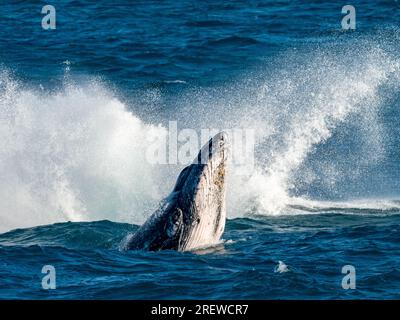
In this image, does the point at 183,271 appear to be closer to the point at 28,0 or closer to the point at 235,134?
the point at 235,134

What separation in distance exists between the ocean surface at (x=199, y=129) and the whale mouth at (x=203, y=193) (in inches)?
19.1

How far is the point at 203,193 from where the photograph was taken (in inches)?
682

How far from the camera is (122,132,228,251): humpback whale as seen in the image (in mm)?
17266

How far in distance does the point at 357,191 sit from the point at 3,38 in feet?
77.9

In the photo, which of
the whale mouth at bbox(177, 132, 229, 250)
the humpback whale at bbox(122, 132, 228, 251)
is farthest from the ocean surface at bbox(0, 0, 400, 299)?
the whale mouth at bbox(177, 132, 229, 250)

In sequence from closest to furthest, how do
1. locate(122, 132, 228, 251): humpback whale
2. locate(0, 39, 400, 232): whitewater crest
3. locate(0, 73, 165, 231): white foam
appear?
locate(122, 132, 228, 251): humpback whale < locate(0, 73, 165, 231): white foam < locate(0, 39, 400, 232): whitewater crest

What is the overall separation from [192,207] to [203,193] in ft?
1.14

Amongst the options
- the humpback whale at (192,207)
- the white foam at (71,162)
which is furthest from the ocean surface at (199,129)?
the humpback whale at (192,207)

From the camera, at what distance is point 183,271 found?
16.7m

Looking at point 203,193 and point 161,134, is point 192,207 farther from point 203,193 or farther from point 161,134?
point 161,134

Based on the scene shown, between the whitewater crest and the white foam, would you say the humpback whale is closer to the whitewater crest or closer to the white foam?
the white foam

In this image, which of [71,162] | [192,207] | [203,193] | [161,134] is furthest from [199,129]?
[192,207]

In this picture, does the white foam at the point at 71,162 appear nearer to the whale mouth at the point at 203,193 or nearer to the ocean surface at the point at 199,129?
the ocean surface at the point at 199,129

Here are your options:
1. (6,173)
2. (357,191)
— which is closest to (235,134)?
(357,191)
